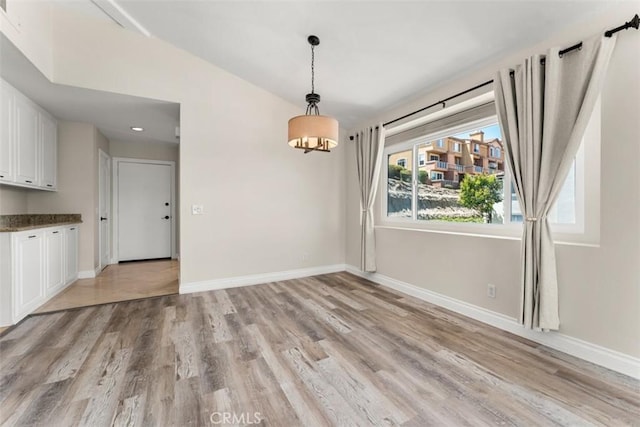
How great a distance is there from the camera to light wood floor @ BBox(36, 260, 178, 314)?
310 centimetres

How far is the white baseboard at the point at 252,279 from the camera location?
3.45m

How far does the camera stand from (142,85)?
3145 millimetres

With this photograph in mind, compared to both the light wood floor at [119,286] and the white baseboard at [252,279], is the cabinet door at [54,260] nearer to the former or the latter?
the light wood floor at [119,286]

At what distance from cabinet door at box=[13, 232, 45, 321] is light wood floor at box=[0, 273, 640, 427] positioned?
7.7 inches

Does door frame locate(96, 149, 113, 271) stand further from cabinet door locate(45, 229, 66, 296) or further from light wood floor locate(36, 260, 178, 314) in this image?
cabinet door locate(45, 229, 66, 296)

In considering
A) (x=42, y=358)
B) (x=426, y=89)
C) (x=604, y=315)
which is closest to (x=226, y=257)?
(x=42, y=358)

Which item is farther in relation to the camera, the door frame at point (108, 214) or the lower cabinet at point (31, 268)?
the door frame at point (108, 214)

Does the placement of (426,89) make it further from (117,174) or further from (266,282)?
(117,174)

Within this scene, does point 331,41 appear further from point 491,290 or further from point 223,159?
point 491,290

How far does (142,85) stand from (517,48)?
154 inches

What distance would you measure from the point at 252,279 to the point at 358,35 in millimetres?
3247

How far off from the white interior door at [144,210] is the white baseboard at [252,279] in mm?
2736

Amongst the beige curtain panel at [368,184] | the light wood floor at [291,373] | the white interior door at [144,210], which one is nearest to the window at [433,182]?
the beige curtain panel at [368,184]

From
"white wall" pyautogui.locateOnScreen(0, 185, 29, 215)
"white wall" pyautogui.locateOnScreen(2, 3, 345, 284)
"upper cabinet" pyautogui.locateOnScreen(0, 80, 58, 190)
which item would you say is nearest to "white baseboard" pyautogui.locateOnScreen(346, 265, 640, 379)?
"white wall" pyautogui.locateOnScreen(2, 3, 345, 284)
